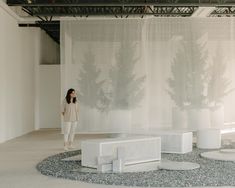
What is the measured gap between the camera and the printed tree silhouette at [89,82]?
44.4 feet

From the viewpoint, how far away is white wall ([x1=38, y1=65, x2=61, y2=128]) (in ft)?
54.3

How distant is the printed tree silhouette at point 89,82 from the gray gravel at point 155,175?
18.8 feet

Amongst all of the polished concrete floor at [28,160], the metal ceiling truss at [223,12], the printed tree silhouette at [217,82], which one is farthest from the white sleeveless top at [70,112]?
the metal ceiling truss at [223,12]

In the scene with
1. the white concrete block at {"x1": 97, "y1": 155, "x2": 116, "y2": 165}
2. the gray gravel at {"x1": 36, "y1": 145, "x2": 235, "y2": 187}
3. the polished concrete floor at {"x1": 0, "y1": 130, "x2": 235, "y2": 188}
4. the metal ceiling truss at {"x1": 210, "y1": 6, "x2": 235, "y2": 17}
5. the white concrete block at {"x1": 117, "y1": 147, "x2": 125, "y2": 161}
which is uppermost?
the metal ceiling truss at {"x1": 210, "y1": 6, "x2": 235, "y2": 17}

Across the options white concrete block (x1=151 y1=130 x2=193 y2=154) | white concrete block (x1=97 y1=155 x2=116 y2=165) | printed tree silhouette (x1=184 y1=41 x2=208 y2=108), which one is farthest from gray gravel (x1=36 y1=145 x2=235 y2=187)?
printed tree silhouette (x1=184 y1=41 x2=208 y2=108)

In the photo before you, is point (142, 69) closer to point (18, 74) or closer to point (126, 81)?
point (126, 81)

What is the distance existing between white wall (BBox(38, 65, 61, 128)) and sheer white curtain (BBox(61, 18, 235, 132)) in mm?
3242

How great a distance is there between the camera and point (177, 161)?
7922 mm

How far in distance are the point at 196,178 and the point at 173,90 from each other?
7.53 m

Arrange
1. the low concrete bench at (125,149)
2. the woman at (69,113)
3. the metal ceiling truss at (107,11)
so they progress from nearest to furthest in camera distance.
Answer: the low concrete bench at (125,149)
the woman at (69,113)
the metal ceiling truss at (107,11)

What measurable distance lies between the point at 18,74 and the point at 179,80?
4904 mm

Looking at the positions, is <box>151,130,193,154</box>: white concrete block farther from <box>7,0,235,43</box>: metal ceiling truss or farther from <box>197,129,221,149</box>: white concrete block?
<box>7,0,235,43</box>: metal ceiling truss

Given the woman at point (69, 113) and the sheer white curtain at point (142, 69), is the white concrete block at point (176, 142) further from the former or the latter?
the sheer white curtain at point (142, 69)

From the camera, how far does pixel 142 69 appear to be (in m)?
13.6
